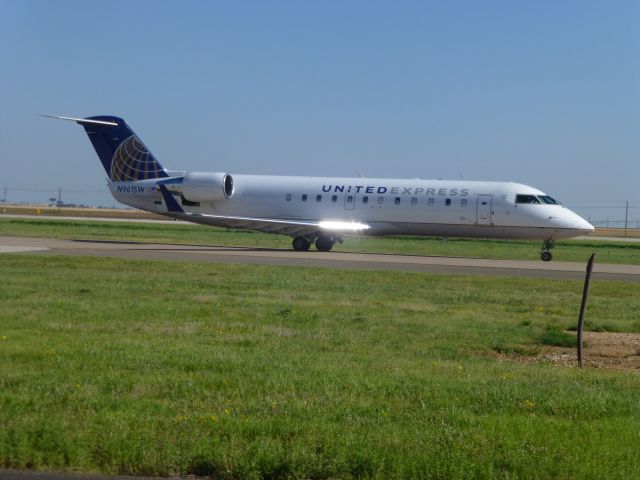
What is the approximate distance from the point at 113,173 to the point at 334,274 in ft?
67.1

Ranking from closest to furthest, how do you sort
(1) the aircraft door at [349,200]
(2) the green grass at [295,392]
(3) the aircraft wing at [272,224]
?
(2) the green grass at [295,392] → (3) the aircraft wing at [272,224] → (1) the aircraft door at [349,200]

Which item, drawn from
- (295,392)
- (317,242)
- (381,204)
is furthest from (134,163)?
(295,392)

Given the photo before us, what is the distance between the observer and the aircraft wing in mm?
36281

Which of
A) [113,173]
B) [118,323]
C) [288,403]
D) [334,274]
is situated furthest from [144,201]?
[288,403]

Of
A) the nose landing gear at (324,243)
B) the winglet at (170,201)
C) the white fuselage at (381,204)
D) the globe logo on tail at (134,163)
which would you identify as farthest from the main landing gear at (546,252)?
the globe logo on tail at (134,163)

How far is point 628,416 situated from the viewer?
823 centimetres

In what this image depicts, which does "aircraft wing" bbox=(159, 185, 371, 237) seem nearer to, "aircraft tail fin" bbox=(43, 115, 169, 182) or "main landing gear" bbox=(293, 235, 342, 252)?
"main landing gear" bbox=(293, 235, 342, 252)

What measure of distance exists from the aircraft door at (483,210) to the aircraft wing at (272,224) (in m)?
4.53

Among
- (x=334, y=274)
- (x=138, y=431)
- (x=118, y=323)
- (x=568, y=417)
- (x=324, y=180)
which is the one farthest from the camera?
(x=324, y=180)

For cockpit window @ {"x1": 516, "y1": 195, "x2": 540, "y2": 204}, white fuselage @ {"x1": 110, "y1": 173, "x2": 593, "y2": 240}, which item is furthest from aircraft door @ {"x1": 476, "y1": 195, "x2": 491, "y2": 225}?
cockpit window @ {"x1": 516, "y1": 195, "x2": 540, "y2": 204}

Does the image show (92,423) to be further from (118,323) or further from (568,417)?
(118,323)

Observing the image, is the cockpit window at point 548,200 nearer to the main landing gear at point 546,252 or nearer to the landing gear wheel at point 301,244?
the main landing gear at point 546,252

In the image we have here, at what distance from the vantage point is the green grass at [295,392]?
21.7 ft

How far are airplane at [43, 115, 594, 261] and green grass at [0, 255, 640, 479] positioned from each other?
1837cm
